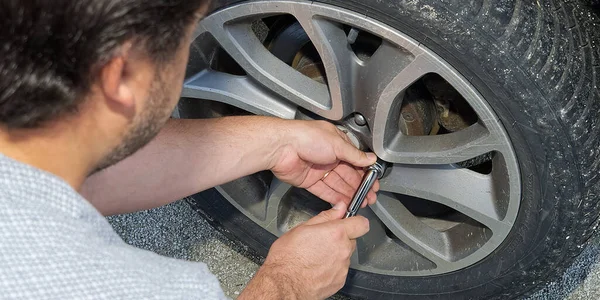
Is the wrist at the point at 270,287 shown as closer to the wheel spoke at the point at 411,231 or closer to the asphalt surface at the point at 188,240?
the wheel spoke at the point at 411,231

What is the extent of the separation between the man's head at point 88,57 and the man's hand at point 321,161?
0.59 m

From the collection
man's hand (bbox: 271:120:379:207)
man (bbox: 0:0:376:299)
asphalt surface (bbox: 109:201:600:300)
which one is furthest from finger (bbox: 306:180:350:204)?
man (bbox: 0:0:376:299)

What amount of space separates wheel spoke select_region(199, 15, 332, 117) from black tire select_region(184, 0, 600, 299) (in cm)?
8

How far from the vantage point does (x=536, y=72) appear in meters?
1.41

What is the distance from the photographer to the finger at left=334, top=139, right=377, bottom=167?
5.43 ft

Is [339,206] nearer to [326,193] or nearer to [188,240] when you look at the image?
[326,193]

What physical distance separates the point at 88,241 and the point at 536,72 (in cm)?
83

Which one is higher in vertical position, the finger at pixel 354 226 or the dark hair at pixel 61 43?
the dark hair at pixel 61 43

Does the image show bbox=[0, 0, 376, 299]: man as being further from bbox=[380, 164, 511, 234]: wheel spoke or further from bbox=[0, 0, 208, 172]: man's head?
bbox=[380, 164, 511, 234]: wheel spoke

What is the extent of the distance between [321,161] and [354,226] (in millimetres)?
157

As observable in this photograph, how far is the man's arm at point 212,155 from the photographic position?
165cm

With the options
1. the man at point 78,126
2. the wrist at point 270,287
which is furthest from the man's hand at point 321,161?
the man at point 78,126

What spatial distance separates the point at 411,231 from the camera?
1.79 metres

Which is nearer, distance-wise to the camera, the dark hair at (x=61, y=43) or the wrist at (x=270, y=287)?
the dark hair at (x=61, y=43)
